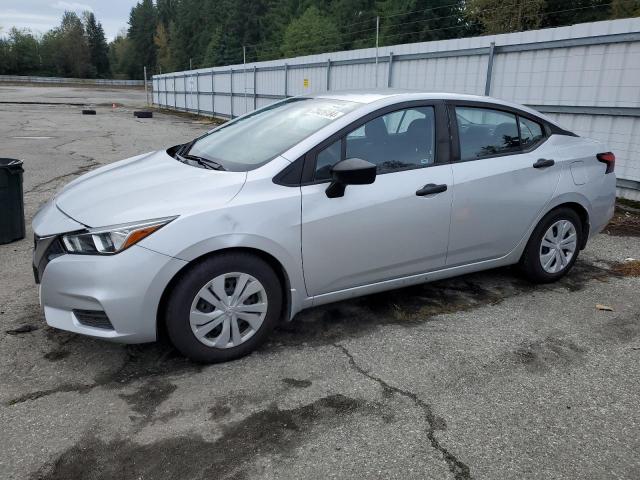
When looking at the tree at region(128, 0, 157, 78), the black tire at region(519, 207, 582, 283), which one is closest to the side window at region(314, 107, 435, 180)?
the black tire at region(519, 207, 582, 283)

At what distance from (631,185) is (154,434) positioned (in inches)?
298

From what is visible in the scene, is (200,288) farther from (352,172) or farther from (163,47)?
(163,47)

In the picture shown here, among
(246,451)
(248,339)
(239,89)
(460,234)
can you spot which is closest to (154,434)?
(246,451)

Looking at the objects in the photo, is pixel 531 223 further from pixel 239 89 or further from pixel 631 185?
pixel 239 89

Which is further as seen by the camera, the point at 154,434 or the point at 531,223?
the point at 531,223

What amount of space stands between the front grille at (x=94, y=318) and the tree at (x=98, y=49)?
403 ft

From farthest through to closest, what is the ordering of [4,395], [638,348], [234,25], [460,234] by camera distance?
[234,25], [460,234], [638,348], [4,395]

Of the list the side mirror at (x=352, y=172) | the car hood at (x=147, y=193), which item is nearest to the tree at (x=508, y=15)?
the side mirror at (x=352, y=172)

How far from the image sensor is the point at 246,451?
97.4 inches

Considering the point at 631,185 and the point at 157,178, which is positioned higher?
the point at 157,178

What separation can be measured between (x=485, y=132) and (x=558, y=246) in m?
1.24

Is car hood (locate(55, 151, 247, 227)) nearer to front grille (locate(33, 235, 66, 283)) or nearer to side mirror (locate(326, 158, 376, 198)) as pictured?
front grille (locate(33, 235, 66, 283))

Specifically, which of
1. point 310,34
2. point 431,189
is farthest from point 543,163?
point 310,34

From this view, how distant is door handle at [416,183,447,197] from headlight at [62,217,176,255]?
166 centimetres
